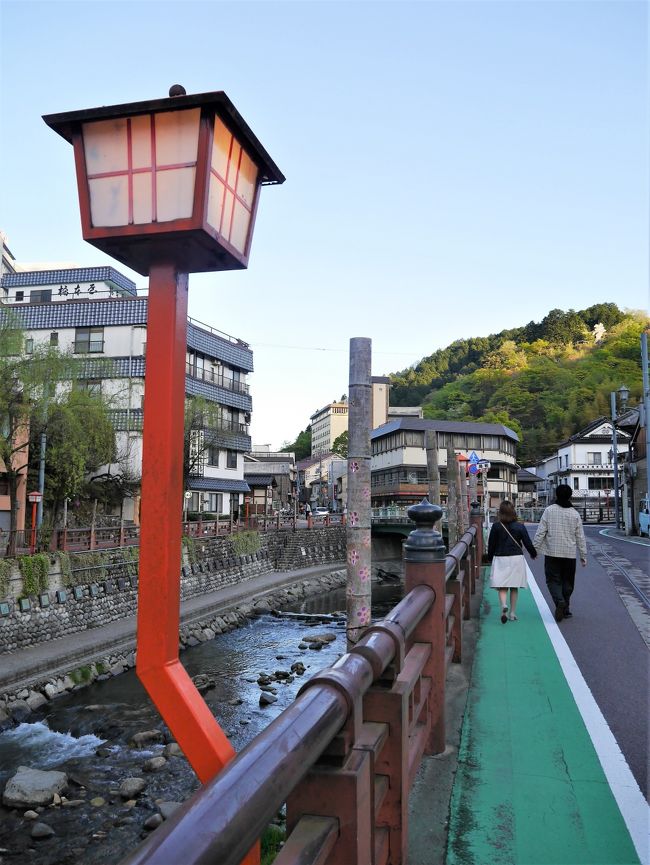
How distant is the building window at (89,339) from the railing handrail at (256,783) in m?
32.9

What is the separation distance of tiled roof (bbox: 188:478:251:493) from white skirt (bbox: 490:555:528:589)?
27.0 metres

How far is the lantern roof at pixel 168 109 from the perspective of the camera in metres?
2.38

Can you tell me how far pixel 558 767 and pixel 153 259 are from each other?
340cm

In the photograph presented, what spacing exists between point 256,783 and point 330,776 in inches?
23.3

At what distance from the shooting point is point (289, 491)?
77.6 meters

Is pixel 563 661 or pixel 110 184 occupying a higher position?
pixel 110 184

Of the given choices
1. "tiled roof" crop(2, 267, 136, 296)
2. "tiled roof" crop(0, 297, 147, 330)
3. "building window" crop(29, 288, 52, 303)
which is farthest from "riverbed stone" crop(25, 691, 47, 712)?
"building window" crop(29, 288, 52, 303)

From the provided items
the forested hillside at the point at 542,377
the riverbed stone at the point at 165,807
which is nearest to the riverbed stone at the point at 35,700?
the riverbed stone at the point at 165,807

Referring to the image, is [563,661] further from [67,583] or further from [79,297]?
[79,297]

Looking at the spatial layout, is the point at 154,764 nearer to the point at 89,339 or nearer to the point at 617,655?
the point at 617,655

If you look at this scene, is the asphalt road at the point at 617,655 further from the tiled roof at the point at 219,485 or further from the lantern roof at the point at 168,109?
the tiled roof at the point at 219,485

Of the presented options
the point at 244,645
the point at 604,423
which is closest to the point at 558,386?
the point at 604,423

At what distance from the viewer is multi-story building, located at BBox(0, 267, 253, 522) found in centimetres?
3031

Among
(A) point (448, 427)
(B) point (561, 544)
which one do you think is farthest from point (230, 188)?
(A) point (448, 427)
